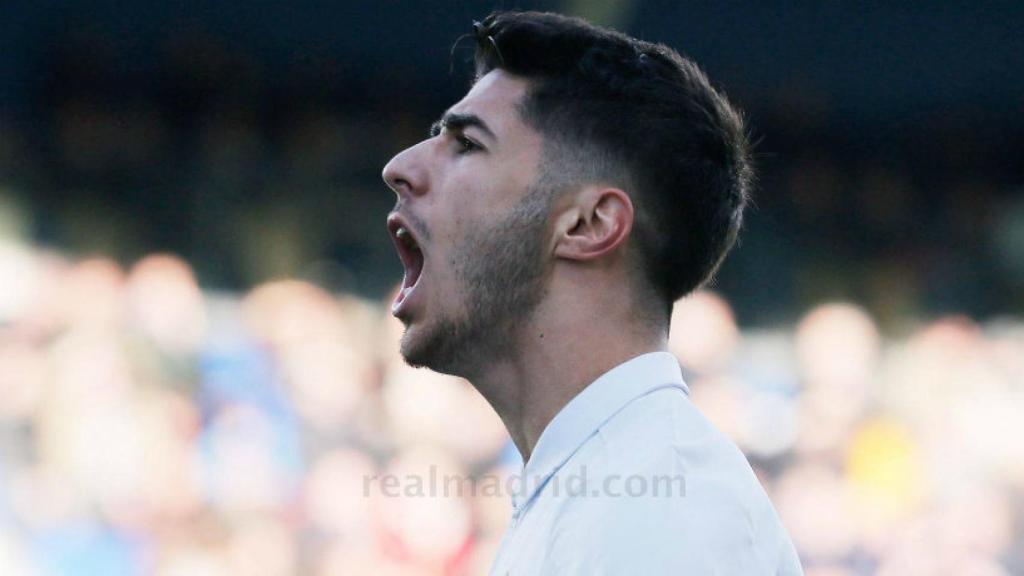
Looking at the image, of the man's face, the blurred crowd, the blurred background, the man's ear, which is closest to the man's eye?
the man's face

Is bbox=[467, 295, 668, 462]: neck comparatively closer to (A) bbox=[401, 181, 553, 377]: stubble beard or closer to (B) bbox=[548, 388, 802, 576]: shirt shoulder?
(A) bbox=[401, 181, 553, 377]: stubble beard

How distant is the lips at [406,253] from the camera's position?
55.8 inches

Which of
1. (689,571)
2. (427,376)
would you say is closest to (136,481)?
(427,376)

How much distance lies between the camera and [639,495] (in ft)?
3.40

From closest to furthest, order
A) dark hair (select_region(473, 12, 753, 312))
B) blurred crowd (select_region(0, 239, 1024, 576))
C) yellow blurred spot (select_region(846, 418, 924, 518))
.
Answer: dark hair (select_region(473, 12, 753, 312)) → blurred crowd (select_region(0, 239, 1024, 576)) → yellow blurred spot (select_region(846, 418, 924, 518))

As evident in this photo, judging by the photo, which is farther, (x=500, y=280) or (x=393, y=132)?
(x=393, y=132)

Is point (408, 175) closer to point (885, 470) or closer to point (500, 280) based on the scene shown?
point (500, 280)

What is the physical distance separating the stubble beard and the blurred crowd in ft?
8.25

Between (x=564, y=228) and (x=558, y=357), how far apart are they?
0.44ft

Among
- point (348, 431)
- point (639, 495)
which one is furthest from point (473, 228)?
point (348, 431)

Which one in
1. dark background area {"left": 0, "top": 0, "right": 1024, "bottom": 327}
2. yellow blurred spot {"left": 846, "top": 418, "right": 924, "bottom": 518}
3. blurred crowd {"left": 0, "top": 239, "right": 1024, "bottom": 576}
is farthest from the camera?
yellow blurred spot {"left": 846, "top": 418, "right": 924, "bottom": 518}

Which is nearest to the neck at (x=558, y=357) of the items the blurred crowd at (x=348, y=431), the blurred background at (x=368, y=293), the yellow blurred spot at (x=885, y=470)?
the blurred background at (x=368, y=293)

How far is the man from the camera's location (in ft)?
4.27

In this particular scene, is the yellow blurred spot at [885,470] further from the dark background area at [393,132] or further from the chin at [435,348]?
the chin at [435,348]
